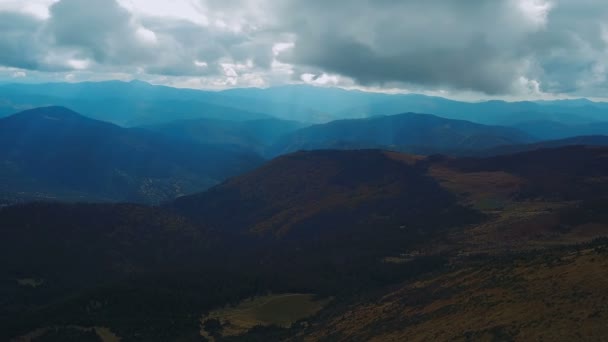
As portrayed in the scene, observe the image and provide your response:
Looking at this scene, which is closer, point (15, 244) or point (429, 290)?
point (429, 290)

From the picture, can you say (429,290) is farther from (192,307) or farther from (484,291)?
(192,307)

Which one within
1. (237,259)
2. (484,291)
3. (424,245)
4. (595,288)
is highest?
(595,288)

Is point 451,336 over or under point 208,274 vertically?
over

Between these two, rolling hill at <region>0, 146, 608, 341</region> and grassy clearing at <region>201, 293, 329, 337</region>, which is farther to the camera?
grassy clearing at <region>201, 293, 329, 337</region>

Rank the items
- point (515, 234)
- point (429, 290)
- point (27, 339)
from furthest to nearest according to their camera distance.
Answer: point (515, 234), point (27, 339), point (429, 290)

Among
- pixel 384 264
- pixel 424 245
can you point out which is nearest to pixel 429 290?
pixel 384 264

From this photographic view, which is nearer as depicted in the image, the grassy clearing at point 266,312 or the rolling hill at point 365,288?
the rolling hill at point 365,288

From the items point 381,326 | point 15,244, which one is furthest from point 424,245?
point 15,244

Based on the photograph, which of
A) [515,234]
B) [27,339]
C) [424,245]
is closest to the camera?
[27,339]
